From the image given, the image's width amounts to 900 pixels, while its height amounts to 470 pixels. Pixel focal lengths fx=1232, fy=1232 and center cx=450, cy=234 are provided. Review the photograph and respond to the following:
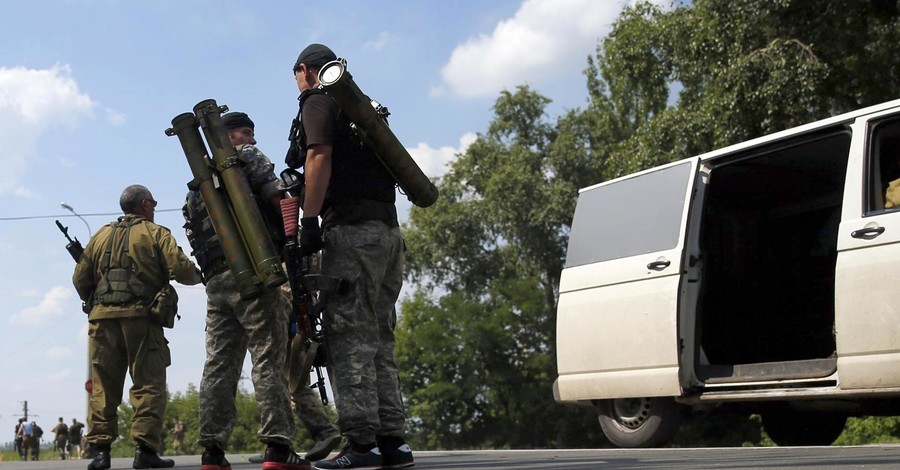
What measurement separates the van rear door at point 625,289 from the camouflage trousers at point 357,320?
3.01 metres

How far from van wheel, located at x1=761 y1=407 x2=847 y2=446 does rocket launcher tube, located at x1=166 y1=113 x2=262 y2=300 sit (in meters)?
5.32

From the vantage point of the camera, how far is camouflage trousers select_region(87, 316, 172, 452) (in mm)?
7773

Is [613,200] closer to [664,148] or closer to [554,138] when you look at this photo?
[664,148]

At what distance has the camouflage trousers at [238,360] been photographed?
5492 millimetres

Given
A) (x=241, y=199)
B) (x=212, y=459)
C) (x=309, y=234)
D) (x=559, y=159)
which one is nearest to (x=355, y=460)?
(x=212, y=459)

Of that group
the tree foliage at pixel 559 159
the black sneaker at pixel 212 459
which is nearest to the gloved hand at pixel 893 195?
the black sneaker at pixel 212 459

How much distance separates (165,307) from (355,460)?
9.60 ft

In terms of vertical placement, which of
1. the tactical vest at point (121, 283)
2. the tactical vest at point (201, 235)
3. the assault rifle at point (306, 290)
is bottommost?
the assault rifle at point (306, 290)

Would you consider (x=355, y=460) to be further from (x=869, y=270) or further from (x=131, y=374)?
(x=869, y=270)

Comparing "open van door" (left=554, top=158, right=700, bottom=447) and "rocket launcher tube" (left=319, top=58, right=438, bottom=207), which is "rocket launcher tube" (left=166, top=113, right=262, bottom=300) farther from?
"open van door" (left=554, top=158, right=700, bottom=447)

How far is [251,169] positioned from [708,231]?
160 inches

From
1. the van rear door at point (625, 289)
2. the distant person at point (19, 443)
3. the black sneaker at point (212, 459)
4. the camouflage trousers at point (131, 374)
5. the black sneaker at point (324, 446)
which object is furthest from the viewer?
the distant person at point (19, 443)

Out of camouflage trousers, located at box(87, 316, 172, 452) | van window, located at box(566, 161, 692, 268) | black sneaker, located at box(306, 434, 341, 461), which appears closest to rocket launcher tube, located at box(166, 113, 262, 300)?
black sneaker, located at box(306, 434, 341, 461)

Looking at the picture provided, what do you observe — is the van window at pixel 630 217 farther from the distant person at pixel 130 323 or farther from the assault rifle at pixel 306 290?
the assault rifle at pixel 306 290
